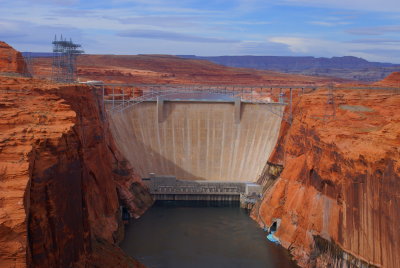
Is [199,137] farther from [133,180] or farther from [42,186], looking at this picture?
[42,186]

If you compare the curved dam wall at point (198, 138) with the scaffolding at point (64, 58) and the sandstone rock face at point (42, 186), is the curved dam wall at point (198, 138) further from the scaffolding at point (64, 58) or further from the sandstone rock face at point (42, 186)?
the sandstone rock face at point (42, 186)

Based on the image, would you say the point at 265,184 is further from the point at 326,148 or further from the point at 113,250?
the point at 113,250

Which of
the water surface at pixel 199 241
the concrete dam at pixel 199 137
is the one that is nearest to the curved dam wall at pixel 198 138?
the concrete dam at pixel 199 137

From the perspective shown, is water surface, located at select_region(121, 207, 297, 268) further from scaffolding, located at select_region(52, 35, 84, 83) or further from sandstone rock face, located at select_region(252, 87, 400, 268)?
scaffolding, located at select_region(52, 35, 84, 83)

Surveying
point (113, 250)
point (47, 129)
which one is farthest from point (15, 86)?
point (113, 250)

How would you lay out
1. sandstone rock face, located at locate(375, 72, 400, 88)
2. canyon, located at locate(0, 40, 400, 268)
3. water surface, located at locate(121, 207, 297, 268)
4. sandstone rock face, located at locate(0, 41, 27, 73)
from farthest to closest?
sandstone rock face, located at locate(375, 72, 400, 88)
sandstone rock face, located at locate(0, 41, 27, 73)
water surface, located at locate(121, 207, 297, 268)
canyon, located at locate(0, 40, 400, 268)

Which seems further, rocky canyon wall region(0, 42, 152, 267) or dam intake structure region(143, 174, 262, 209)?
dam intake structure region(143, 174, 262, 209)

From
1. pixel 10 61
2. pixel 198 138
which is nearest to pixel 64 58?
pixel 10 61

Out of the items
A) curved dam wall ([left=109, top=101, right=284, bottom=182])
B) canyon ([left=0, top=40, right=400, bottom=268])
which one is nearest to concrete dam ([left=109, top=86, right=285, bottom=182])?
curved dam wall ([left=109, top=101, right=284, bottom=182])
